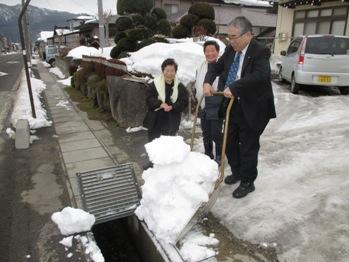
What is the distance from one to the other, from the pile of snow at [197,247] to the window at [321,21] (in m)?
14.2

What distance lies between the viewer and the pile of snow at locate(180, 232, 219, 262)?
2.97m

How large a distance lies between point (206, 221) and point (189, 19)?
12.4 meters

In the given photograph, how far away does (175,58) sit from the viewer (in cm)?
750

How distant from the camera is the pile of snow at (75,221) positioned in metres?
3.49

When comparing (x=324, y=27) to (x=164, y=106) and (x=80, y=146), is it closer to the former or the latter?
(x=80, y=146)

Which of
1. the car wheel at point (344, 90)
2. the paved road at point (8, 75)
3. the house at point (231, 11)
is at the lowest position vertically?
the paved road at point (8, 75)

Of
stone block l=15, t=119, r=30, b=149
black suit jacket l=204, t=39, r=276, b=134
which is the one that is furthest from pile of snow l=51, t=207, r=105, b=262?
stone block l=15, t=119, r=30, b=149

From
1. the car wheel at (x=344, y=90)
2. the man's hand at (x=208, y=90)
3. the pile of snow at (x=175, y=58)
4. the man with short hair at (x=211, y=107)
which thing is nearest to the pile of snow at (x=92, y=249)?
the man's hand at (x=208, y=90)

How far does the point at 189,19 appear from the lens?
1459 cm

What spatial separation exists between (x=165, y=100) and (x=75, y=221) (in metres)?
1.90

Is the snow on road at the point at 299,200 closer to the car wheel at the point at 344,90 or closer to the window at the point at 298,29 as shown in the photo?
the car wheel at the point at 344,90

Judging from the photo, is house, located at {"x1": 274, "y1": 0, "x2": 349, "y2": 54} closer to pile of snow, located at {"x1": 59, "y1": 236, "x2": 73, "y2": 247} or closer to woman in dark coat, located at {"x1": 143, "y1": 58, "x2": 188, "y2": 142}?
woman in dark coat, located at {"x1": 143, "y1": 58, "x2": 188, "y2": 142}

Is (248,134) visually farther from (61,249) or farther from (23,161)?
(23,161)

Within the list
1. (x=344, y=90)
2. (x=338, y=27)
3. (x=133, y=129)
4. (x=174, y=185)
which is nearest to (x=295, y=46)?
(x=344, y=90)
